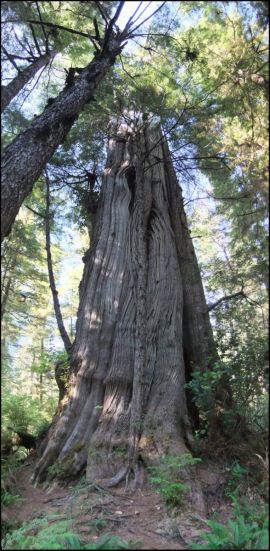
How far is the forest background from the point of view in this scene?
554 cm

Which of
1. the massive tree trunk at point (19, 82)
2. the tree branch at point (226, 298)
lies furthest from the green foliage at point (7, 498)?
the massive tree trunk at point (19, 82)

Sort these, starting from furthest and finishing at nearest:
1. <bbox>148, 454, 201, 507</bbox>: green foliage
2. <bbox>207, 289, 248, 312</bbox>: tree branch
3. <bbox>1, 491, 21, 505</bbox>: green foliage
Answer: <bbox>207, 289, 248, 312</bbox>: tree branch → <bbox>1, 491, 21, 505</bbox>: green foliage → <bbox>148, 454, 201, 507</bbox>: green foliage

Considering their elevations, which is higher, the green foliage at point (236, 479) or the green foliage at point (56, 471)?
the green foliage at point (236, 479)

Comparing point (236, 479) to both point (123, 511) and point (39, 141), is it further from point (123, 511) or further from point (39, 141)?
point (39, 141)

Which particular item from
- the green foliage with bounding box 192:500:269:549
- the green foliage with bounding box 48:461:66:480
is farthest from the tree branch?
the green foliage with bounding box 48:461:66:480

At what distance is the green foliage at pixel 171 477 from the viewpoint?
484 centimetres

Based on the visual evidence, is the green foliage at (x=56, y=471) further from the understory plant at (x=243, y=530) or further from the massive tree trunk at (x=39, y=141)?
the massive tree trunk at (x=39, y=141)

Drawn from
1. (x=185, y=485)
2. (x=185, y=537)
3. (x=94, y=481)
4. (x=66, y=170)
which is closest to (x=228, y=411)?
(x=185, y=485)

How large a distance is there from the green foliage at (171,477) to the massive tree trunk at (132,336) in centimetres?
42

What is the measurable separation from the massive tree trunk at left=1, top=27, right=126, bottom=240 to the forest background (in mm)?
545

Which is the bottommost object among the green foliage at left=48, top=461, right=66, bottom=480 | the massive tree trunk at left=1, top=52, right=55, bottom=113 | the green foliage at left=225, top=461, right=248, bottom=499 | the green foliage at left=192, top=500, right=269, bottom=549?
the green foliage at left=192, top=500, right=269, bottom=549

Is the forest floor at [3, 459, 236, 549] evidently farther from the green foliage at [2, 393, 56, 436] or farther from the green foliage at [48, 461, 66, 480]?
the green foliage at [2, 393, 56, 436]

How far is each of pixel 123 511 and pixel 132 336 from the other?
3195 millimetres

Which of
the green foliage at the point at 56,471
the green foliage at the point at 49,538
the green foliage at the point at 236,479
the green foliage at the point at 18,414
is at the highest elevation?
the green foliage at the point at 18,414
